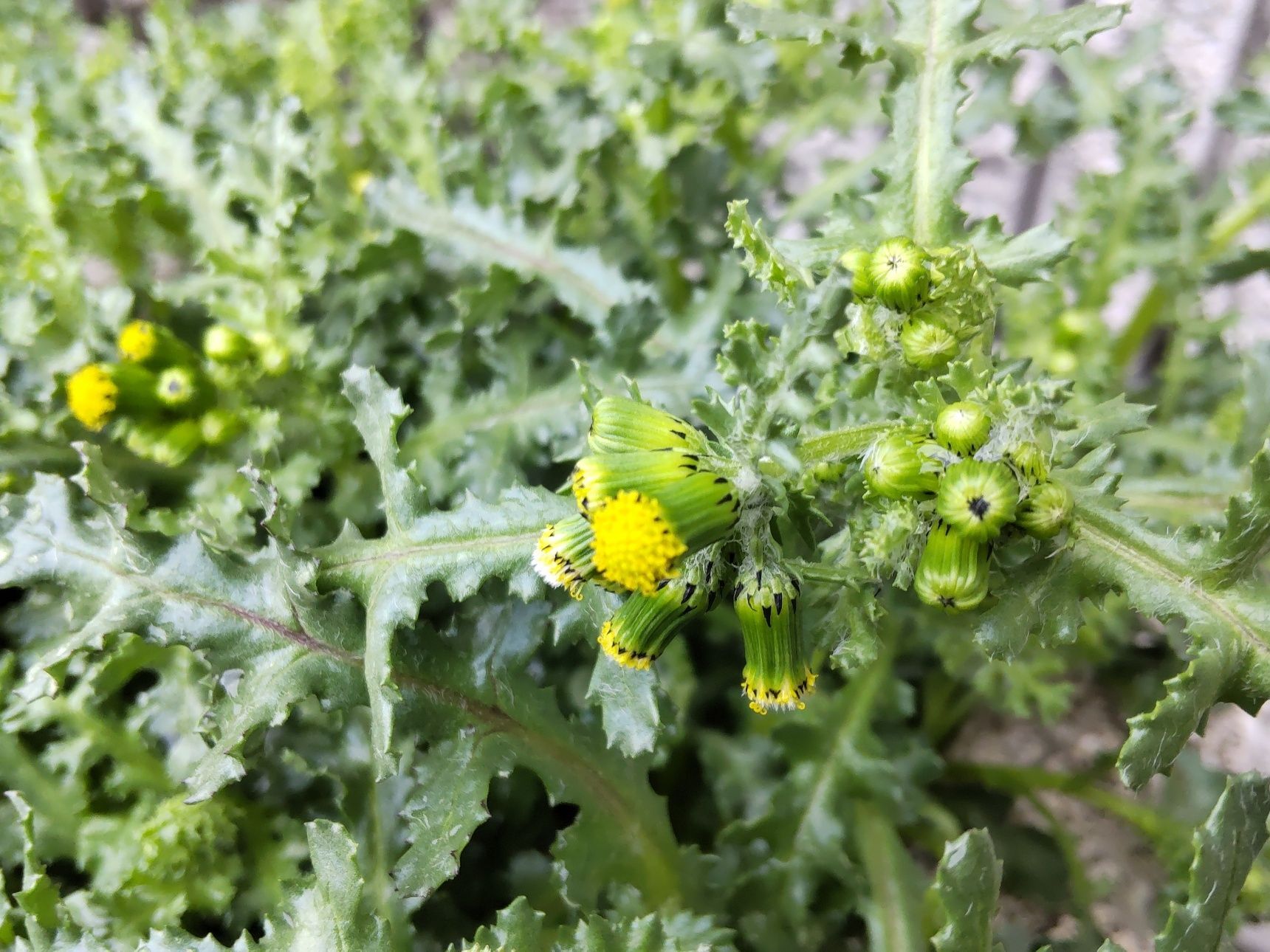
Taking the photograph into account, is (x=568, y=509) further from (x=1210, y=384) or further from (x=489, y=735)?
(x=1210, y=384)

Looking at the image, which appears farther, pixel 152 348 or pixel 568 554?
pixel 152 348

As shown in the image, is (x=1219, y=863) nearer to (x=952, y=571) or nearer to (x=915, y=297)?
(x=952, y=571)

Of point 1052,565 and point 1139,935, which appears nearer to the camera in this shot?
point 1052,565

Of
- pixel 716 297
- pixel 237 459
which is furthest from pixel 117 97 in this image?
pixel 716 297

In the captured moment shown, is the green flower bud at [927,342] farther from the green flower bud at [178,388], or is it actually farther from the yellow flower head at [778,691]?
the green flower bud at [178,388]

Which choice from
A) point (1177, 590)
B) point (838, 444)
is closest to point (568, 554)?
point (838, 444)

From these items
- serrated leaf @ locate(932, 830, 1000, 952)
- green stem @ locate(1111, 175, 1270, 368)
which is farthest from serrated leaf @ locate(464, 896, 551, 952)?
green stem @ locate(1111, 175, 1270, 368)

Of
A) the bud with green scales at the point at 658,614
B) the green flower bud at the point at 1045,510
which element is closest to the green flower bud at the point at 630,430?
the bud with green scales at the point at 658,614

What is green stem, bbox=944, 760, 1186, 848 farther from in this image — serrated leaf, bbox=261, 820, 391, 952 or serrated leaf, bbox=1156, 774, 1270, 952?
serrated leaf, bbox=261, 820, 391, 952
